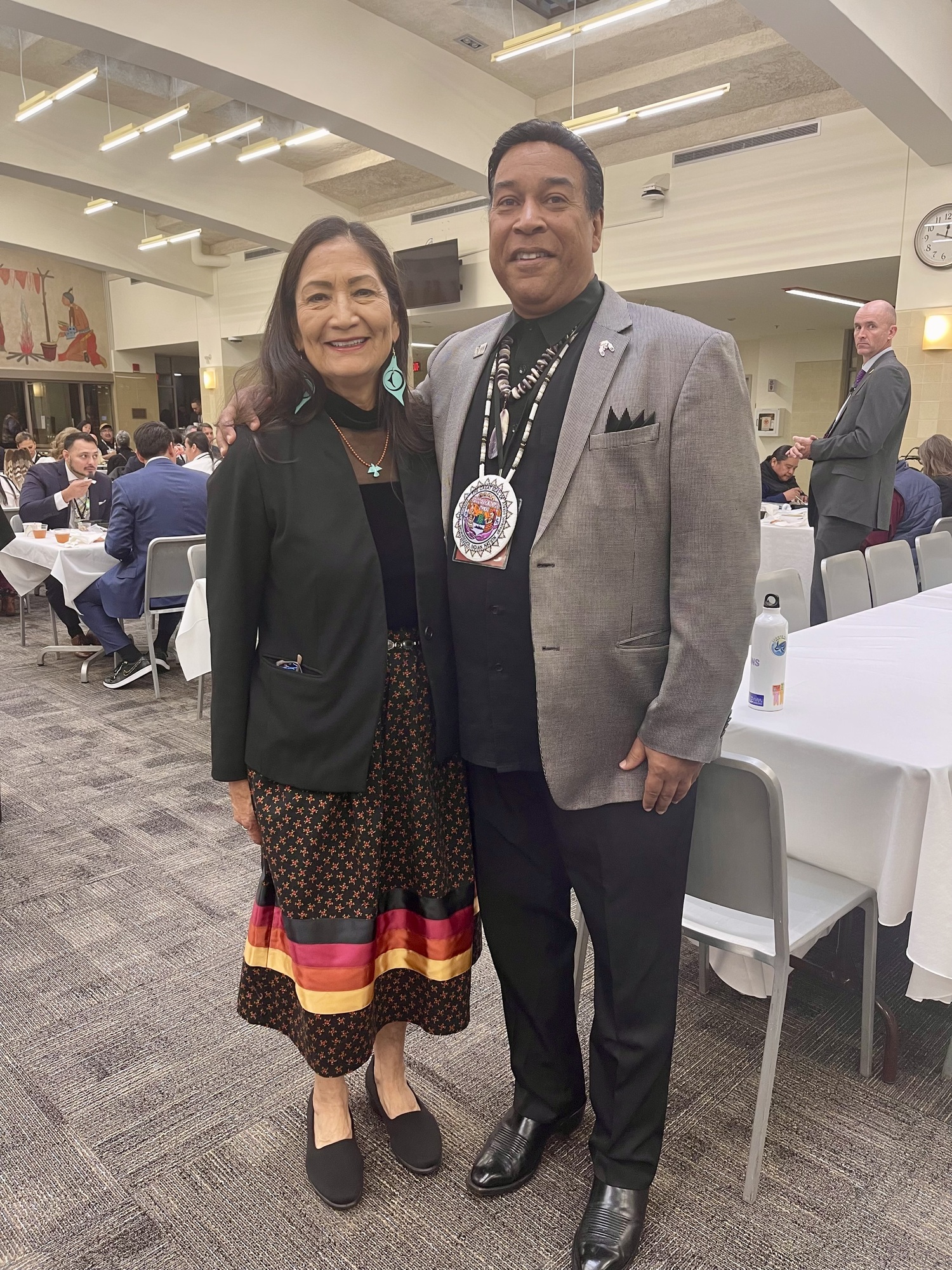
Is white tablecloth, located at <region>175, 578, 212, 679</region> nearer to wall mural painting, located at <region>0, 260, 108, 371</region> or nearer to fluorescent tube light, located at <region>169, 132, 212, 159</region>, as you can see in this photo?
fluorescent tube light, located at <region>169, 132, 212, 159</region>

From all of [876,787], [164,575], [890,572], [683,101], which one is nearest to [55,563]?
[164,575]

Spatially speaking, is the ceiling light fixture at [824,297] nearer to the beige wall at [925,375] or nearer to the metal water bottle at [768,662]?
the beige wall at [925,375]

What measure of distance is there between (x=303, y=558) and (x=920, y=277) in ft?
28.6

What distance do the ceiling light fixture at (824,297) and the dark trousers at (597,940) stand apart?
31.3 ft

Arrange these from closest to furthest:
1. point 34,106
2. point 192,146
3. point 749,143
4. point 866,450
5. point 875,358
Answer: point 866,450 → point 875,358 → point 34,106 → point 749,143 → point 192,146

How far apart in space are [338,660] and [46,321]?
63.2 feet

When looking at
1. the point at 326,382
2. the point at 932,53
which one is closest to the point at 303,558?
the point at 326,382

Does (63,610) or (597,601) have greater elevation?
(597,601)

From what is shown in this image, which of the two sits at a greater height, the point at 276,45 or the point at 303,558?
the point at 276,45

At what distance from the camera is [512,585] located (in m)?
1.36

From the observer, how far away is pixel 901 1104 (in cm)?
184

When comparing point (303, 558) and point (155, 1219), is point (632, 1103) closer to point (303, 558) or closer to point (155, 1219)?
point (155, 1219)

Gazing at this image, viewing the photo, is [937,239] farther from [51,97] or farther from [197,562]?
[51,97]

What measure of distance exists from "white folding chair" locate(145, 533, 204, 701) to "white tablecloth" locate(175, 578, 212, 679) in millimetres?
427
